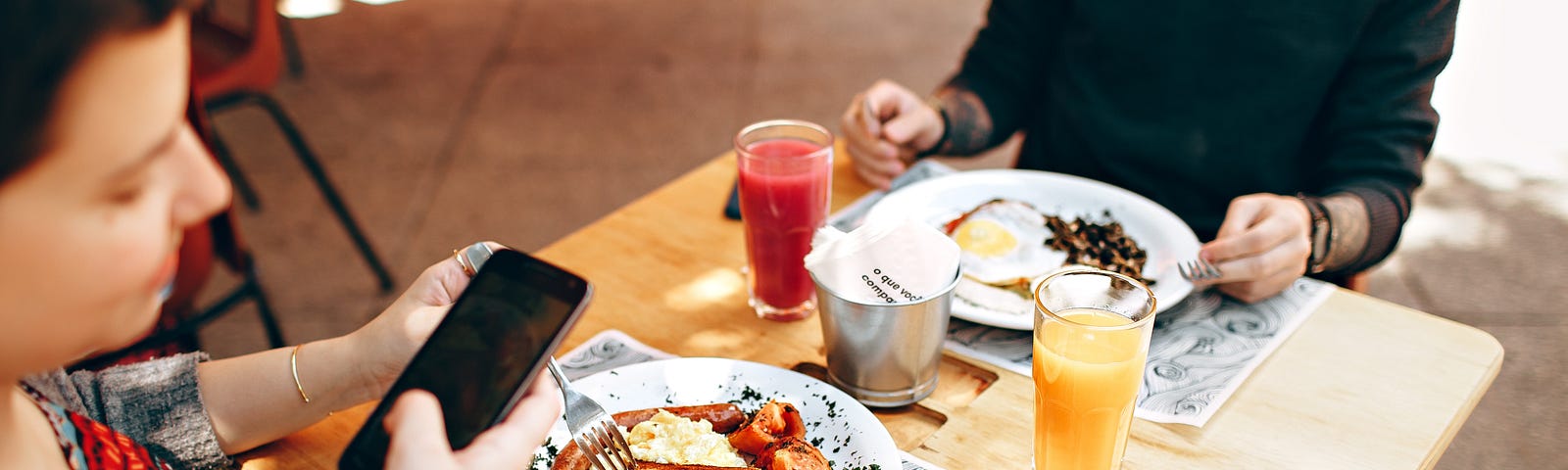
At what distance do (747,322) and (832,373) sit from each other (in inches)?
7.8

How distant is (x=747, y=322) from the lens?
137 centimetres

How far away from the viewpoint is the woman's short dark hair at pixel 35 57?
0.51 meters

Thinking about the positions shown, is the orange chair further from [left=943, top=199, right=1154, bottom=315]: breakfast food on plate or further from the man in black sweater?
[left=943, top=199, right=1154, bottom=315]: breakfast food on plate

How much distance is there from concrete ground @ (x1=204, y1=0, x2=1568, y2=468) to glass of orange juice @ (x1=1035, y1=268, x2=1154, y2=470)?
196 centimetres

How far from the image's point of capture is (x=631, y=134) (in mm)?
4250

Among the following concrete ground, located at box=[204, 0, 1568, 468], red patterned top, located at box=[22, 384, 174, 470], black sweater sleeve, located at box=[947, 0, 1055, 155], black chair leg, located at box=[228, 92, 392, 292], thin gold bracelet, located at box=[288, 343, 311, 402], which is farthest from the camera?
concrete ground, located at box=[204, 0, 1568, 468]

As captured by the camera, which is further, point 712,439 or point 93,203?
point 712,439

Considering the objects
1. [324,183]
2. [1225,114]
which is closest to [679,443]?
[1225,114]

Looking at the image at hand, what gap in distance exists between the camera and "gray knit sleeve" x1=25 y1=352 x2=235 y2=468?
41.3 inches

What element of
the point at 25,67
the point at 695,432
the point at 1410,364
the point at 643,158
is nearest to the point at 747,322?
the point at 695,432

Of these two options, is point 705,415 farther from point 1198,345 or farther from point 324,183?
point 324,183

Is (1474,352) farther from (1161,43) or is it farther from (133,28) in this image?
(133,28)

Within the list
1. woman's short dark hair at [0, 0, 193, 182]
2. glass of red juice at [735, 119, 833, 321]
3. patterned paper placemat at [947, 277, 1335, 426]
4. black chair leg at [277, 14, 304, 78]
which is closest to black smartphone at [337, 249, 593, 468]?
woman's short dark hair at [0, 0, 193, 182]

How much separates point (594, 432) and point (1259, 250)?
0.86 meters
